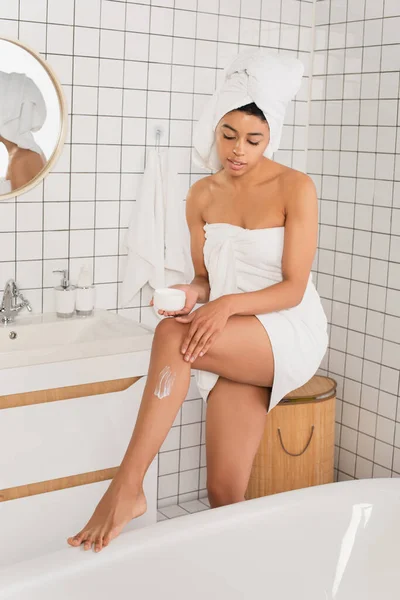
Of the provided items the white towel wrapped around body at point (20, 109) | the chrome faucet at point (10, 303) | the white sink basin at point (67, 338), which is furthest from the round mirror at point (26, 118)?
the white sink basin at point (67, 338)

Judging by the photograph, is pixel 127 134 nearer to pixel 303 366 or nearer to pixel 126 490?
pixel 303 366

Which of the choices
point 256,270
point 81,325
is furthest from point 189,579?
point 81,325

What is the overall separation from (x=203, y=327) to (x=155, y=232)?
1.30 metres

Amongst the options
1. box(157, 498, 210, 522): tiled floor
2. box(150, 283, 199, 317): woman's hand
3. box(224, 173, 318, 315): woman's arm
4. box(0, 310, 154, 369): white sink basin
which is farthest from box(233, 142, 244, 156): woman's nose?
box(157, 498, 210, 522): tiled floor

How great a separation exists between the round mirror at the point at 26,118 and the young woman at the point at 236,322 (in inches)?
32.4

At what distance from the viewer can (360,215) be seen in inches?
147

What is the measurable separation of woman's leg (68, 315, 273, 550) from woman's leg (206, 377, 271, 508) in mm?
243

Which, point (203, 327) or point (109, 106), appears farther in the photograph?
point (109, 106)

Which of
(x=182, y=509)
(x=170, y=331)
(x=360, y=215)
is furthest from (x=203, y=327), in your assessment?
(x=182, y=509)

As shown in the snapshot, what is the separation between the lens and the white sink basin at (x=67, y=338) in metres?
2.89

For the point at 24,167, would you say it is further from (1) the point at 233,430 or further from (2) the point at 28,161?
(1) the point at 233,430

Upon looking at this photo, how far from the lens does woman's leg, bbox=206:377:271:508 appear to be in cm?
259

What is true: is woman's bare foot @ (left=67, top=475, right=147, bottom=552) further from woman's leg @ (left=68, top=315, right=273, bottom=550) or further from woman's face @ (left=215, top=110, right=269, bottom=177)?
woman's face @ (left=215, top=110, right=269, bottom=177)

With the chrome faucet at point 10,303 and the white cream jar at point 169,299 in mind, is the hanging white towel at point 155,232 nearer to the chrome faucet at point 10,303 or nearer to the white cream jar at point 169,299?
the chrome faucet at point 10,303
